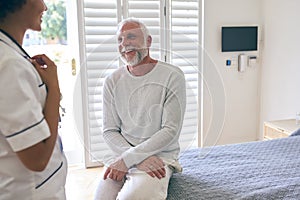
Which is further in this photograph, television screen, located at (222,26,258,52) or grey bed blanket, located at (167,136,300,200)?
television screen, located at (222,26,258,52)

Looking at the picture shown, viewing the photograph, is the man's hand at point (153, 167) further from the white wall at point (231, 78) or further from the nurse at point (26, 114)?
the white wall at point (231, 78)

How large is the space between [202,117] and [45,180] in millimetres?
2349

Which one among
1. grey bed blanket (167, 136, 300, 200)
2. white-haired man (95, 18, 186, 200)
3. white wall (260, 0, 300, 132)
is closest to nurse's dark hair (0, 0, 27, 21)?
white-haired man (95, 18, 186, 200)

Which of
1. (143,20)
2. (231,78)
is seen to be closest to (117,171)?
(143,20)

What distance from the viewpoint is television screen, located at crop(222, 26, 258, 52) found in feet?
10.8

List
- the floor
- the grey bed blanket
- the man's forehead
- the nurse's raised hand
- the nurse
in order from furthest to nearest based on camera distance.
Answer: the floor < the man's forehead < the grey bed blanket < the nurse's raised hand < the nurse

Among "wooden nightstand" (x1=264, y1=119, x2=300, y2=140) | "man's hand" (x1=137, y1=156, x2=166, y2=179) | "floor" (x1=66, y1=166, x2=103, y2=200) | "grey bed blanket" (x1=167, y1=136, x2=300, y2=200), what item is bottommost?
"floor" (x1=66, y1=166, x2=103, y2=200)

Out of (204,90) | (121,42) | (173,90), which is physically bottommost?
(204,90)

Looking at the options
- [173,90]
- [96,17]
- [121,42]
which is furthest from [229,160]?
[96,17]

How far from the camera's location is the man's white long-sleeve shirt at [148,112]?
5.31ft

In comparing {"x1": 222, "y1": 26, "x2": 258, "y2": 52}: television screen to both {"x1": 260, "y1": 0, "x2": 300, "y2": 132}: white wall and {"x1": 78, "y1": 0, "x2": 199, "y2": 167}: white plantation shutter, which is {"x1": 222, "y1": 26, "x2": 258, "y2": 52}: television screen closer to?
{"x1": 260, "y1": 0, "x2": 300, "y2": 132}: white wall

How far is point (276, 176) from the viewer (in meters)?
1.63

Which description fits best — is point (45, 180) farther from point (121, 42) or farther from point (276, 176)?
point (276, 176)

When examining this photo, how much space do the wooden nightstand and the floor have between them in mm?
1463
